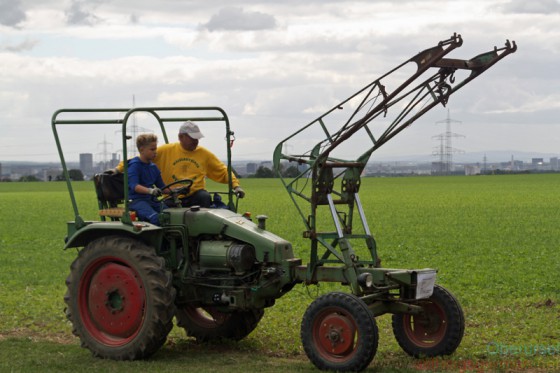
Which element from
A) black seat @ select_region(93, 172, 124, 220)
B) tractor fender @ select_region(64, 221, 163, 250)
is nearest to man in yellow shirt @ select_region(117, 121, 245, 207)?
black seat @ select_region(93, 172, 124, 220)

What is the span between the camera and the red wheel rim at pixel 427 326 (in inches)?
344

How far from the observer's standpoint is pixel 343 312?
8.01m

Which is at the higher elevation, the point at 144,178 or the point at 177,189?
the point at 144,178

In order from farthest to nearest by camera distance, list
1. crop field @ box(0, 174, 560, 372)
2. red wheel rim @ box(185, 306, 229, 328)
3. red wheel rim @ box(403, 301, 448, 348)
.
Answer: red wheel rim @ box(185, 306, 229, 328) < red wheel rim @ box(403, 301, 448, 348) < crop field @ box(0, 174, 560, 372)

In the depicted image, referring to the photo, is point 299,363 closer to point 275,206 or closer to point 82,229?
point 82,229

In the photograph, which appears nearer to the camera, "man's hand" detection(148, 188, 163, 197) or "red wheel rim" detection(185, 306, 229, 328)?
"man's hand" detection(148, 188, 163, 197)

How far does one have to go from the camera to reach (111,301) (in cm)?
910

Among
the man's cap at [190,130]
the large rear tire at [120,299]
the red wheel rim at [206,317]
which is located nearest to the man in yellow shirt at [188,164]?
the man's cap at [190,130]

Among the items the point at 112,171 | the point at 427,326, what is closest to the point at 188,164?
the point at 112,171

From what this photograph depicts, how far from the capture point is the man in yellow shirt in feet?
31.6

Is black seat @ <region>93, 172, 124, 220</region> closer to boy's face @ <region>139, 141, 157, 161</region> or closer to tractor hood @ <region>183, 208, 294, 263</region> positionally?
boy's face @ <region>139, 141, 157, 161</region>

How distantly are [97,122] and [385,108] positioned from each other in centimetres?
281

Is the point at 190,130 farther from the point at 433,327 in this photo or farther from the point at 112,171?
the point at 433,327

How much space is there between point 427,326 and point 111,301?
9.91 ft
